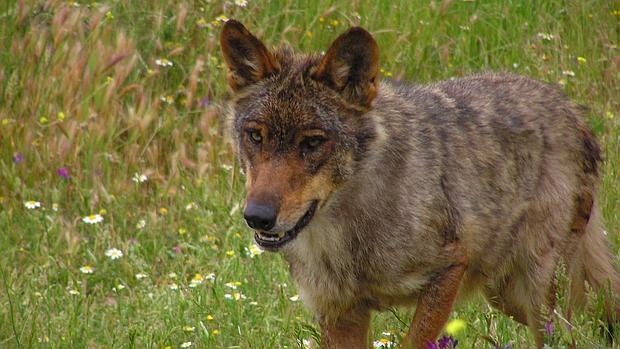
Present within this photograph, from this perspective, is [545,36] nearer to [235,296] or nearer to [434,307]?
[235,296]

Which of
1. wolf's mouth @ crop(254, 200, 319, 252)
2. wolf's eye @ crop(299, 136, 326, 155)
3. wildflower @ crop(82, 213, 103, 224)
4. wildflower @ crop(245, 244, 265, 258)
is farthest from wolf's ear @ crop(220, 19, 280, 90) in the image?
wildflower @ crop(82, 213, 103, 224)

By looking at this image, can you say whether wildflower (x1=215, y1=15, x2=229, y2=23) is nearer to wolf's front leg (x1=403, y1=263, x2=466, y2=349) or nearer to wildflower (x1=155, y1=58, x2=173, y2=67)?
wildflower (x1=155, y1=58, x2=173, y2=67)

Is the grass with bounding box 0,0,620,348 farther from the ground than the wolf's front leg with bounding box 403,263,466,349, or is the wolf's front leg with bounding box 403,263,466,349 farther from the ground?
the wolf's front leg with bounding box 403,263,466,349

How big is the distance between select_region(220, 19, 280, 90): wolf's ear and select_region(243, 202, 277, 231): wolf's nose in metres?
0.79

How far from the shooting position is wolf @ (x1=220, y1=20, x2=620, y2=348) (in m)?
4.65

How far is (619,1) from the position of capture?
9.35 metres

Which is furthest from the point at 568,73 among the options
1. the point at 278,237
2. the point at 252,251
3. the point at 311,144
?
the point at 278,237

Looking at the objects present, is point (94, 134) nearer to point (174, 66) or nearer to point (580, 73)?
point (174, 66)

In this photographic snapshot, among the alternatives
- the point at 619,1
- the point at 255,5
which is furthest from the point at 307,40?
the point at 619,1

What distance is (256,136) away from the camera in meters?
4.70

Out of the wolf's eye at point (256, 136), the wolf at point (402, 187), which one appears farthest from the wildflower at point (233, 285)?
the wolf's eye at point (256, 136)

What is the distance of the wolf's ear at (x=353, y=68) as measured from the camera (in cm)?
469

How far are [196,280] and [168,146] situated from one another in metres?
1.91

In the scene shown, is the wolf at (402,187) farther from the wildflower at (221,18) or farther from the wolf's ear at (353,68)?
the wildflower at (221,18)
